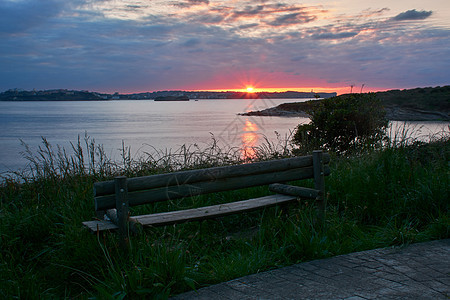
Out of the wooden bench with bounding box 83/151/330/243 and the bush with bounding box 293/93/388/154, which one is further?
the bush with bounding box 293/93/388/154

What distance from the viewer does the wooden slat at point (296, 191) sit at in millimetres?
4532

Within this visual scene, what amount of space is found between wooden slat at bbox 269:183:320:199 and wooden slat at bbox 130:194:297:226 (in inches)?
2.7

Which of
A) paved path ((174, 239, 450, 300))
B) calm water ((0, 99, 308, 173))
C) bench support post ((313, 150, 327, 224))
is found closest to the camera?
paved path ((174, 239, 450, 300))

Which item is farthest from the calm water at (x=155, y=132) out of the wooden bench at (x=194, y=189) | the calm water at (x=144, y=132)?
the wooden bench at (x=194, y=189)

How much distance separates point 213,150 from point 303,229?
4.60 meters

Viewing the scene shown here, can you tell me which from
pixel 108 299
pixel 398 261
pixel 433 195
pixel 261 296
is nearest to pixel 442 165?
pixel 433 195

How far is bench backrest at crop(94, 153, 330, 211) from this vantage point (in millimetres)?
3727

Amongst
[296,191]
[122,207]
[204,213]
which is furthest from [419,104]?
[122,207]

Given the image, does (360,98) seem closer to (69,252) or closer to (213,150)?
(213,150)

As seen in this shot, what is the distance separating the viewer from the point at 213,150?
27.8ft

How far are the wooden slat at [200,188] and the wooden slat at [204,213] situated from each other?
0.76ft

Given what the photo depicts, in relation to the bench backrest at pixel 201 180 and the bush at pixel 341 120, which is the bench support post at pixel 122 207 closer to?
A: the bench backrest at pixel 201 180

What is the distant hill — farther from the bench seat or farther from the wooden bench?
the bench seat

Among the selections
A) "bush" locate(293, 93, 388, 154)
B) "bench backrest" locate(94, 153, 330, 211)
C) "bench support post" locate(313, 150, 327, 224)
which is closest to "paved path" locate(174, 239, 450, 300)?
"bench support post" locate(313, 150, 327, 224)
